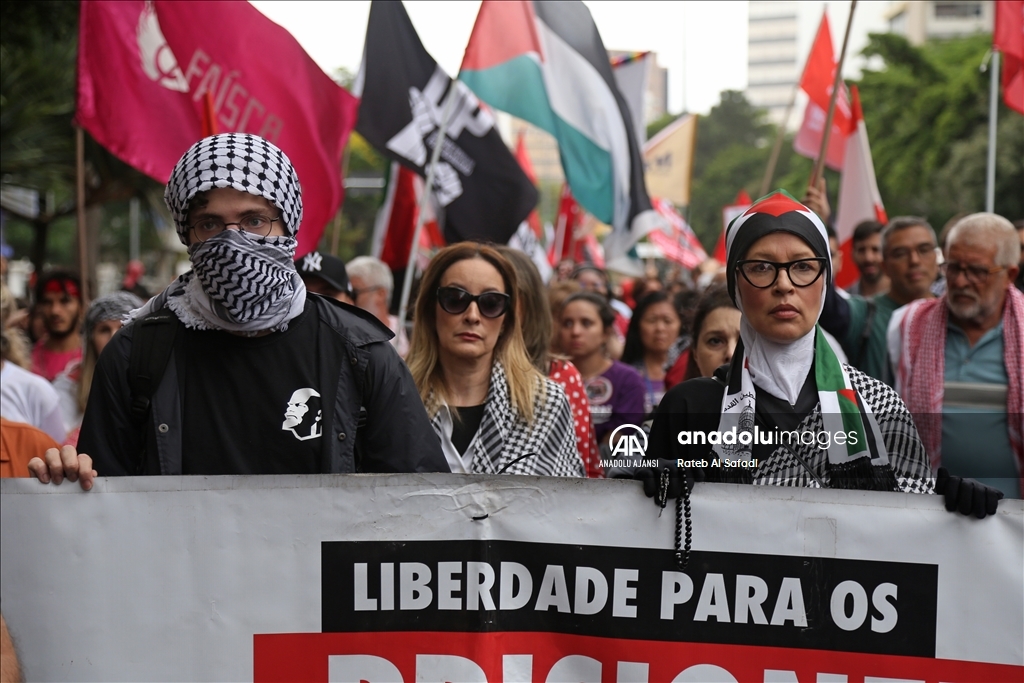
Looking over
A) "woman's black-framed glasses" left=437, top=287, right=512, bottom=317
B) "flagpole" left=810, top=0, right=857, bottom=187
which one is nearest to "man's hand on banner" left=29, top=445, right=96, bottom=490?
"woman's black-framed glasses" left=437, top=287, right=512, bottom=317

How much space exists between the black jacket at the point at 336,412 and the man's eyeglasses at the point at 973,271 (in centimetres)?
253

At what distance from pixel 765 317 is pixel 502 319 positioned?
4.18ft

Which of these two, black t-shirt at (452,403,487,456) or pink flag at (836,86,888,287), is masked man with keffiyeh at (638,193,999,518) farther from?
pink flag at (836,86,888,287)

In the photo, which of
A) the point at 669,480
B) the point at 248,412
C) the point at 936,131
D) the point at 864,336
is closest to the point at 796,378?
the point at 669,480

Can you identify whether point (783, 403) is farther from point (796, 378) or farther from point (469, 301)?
point (469, 301)

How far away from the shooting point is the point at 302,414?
2531mm

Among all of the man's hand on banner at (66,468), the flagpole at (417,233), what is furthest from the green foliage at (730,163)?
the man's hand on banner at (66,468)

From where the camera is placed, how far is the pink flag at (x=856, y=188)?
915 cm

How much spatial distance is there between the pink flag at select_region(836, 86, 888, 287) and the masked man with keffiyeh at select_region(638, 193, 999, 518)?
6.58 metres

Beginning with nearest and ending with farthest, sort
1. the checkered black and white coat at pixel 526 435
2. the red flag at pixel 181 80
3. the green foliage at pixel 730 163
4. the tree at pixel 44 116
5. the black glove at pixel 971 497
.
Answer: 1. the black glove at pixel 971 497
2. the checkered black and white coat at pixel 526 435
3. the tree at pixel 44 116
4. the red flag at pixel 181 80
5. the green foliage at pixel 730 163

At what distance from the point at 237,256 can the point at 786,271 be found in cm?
127

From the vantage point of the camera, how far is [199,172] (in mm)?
2551

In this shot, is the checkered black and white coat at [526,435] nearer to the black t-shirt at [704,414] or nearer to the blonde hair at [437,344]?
the blonde hair at [437,344]

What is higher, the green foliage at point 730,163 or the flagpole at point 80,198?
the green foliage at point 730,163
